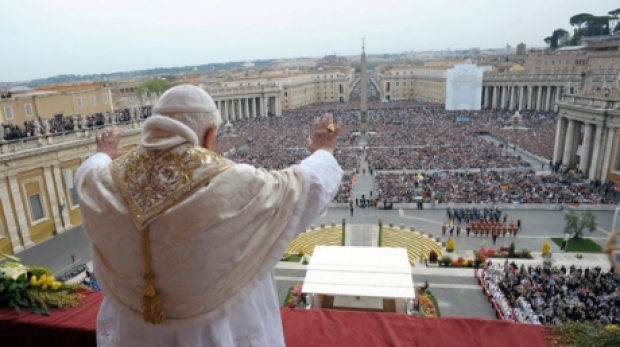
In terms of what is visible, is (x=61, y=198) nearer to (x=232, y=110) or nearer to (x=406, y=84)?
(x=232, y=110)

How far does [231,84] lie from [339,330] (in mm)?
66818

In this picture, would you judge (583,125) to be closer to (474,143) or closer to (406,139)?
(474,143)

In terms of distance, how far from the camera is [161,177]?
5.34 feet

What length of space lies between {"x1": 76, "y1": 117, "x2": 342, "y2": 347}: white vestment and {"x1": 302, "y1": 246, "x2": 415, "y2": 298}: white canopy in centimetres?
889

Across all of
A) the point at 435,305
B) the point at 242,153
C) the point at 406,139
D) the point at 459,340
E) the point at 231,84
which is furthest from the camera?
the point at 231,84

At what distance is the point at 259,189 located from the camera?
5.33ft

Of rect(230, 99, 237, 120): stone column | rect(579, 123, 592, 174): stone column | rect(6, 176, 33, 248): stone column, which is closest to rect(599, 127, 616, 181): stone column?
rect(579, 123, 592, 174): stone column

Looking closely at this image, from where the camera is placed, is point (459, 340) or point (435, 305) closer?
point (459, 340)

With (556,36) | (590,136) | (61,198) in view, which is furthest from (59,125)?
(556,36)

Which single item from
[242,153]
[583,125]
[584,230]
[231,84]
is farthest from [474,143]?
[231,84]

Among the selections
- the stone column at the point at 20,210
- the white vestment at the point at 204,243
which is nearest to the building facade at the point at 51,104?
the stone column at the point at 20,210

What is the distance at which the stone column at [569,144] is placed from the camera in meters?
26.8

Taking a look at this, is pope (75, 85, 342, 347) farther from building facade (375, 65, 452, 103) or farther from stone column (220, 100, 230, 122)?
building facade (375, 65, 452, 103)

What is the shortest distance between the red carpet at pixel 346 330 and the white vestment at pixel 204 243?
1219 millimetres
